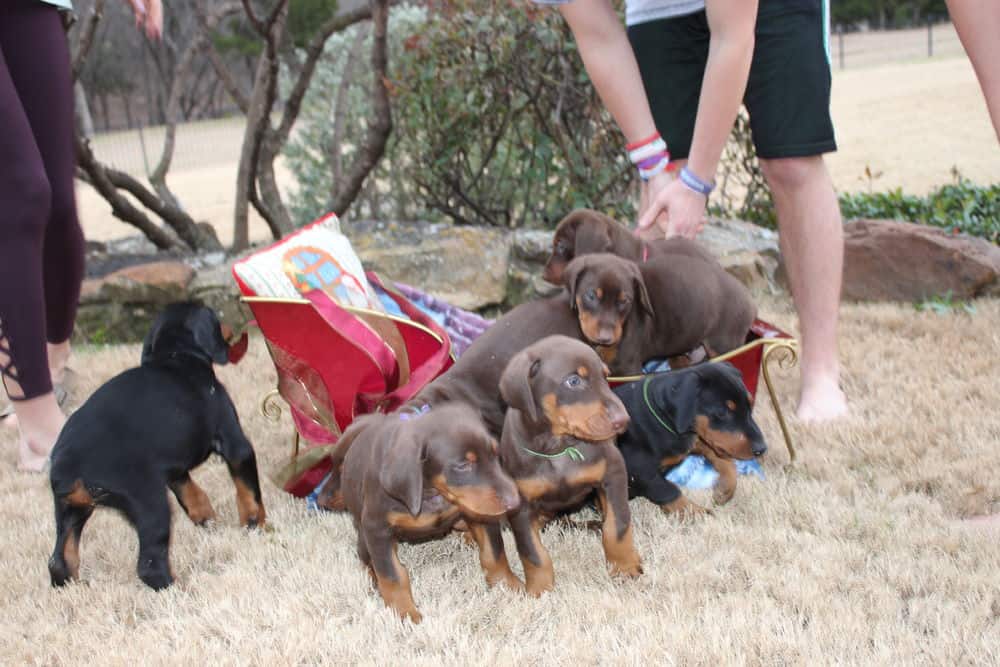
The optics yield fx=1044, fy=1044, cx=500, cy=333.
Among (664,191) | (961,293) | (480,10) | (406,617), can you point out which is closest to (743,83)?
(664,191)

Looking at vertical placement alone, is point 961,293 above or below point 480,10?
below

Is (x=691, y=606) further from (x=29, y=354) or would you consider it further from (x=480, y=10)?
(x=480, y=10)

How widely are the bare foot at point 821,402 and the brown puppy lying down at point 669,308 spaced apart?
1.57ft

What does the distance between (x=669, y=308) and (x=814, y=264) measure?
0.78 m

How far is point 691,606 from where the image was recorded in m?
2.66

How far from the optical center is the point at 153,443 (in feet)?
9.51

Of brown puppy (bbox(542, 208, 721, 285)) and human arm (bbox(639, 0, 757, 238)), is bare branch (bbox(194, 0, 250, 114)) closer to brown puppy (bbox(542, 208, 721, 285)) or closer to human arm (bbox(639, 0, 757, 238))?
brown puppy (bbox(542, 208, 721, 285))

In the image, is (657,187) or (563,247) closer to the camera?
(657,187)

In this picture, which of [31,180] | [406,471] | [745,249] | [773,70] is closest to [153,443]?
[406,471]

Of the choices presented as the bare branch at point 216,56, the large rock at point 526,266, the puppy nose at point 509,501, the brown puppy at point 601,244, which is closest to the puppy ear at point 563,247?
the brown puppy at point 601,244

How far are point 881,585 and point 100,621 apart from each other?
6.74 feet

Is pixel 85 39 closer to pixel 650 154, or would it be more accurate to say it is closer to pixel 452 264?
pixel 452 264

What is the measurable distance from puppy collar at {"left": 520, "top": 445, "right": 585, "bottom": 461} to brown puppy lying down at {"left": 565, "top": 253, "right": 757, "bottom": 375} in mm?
703

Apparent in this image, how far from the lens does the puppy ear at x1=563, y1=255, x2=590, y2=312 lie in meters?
3.42
